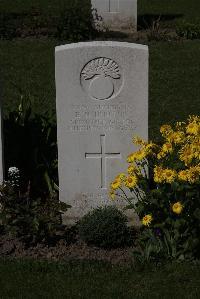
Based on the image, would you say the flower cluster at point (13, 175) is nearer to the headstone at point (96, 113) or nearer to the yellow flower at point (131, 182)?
the headstone at point (96, 113)

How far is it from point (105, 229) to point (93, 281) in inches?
29.4

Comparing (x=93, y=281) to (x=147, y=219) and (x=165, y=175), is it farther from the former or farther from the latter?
(x=165, y=175)

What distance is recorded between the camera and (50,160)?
8086 mm

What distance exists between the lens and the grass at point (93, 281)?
19.4 feet

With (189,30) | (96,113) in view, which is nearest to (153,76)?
(189,30)

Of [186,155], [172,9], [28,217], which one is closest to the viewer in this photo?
[186,155]

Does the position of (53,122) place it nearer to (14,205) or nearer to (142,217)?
(14,205)

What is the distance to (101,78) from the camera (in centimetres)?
702

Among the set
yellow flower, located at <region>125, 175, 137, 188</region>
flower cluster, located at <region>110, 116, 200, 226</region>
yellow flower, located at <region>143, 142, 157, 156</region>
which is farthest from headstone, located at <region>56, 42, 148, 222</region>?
yellow flower, located at <region>125, 175, 137, 188</region>

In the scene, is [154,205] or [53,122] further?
[53,122]

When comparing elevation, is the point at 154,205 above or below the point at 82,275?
above

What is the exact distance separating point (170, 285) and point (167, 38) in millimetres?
9980

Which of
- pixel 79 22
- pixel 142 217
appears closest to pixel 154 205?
pixel 142 217

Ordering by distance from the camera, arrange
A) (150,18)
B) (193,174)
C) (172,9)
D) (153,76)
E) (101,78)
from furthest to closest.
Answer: (172,9), (150,18), (153,76), (101,78), (193,174)
